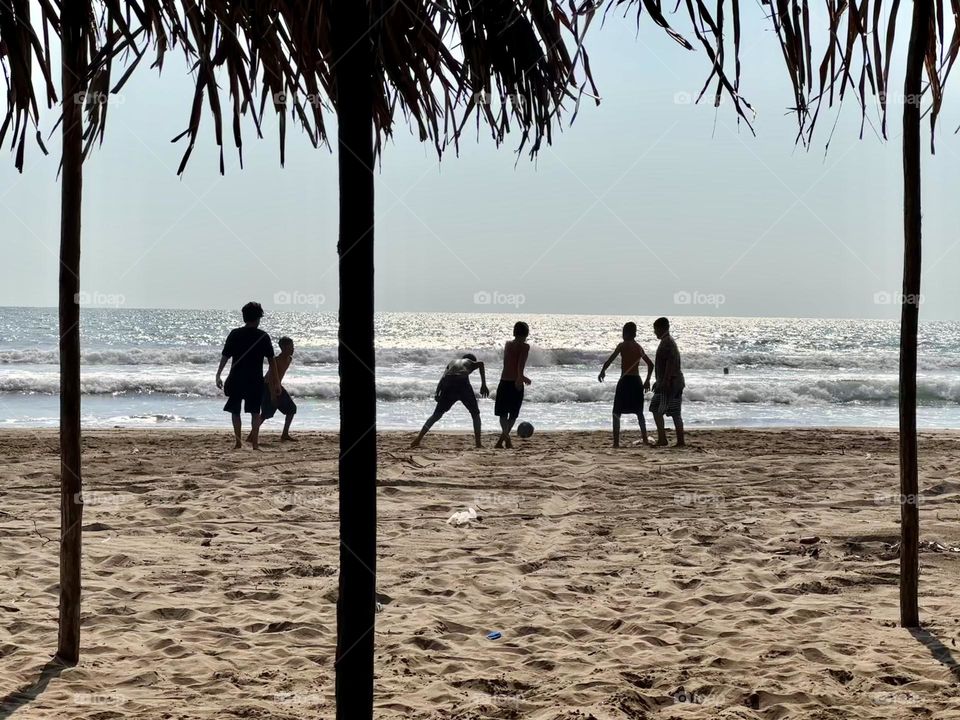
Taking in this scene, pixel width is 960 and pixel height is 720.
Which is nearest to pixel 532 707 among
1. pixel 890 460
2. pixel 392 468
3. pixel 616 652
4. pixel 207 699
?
pixel 616 652

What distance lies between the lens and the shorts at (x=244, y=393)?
406 inches

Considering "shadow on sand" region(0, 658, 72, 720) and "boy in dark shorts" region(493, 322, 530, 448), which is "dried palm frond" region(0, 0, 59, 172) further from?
"boy in dark shorts" region(493, 322, 530, 448)

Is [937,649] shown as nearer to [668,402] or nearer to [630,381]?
[668,402]

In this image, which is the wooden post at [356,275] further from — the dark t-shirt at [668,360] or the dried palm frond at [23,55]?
the dark t-shirt at [668,360]

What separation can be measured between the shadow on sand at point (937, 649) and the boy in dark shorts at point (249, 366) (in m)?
7.05

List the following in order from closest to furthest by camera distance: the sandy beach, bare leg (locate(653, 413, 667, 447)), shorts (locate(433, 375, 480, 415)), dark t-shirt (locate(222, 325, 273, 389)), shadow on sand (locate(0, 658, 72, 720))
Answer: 1. shadow on sand (locate(0, 658, 72, 720))
2. the sandy beach
3. dark t-shirt (locate(222, 325, 273, 389))
4. shorts (locate(433, 375, 480, 415))
5. bare leg (locate(653, 413, 667, 447))

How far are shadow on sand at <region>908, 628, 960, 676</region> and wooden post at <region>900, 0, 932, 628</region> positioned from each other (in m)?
0.09

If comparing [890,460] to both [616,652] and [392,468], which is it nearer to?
[392,468]

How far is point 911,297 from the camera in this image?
389cm

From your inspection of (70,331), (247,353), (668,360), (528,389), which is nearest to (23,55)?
(70,331)

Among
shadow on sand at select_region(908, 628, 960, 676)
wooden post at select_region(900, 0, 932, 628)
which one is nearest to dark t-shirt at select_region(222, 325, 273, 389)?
wooden post at select_region(900, 0, 932, 628)

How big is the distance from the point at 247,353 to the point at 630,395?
471 centimetres

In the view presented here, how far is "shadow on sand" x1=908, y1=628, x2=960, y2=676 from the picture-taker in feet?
A: 12.2

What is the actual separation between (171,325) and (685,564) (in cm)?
6987
